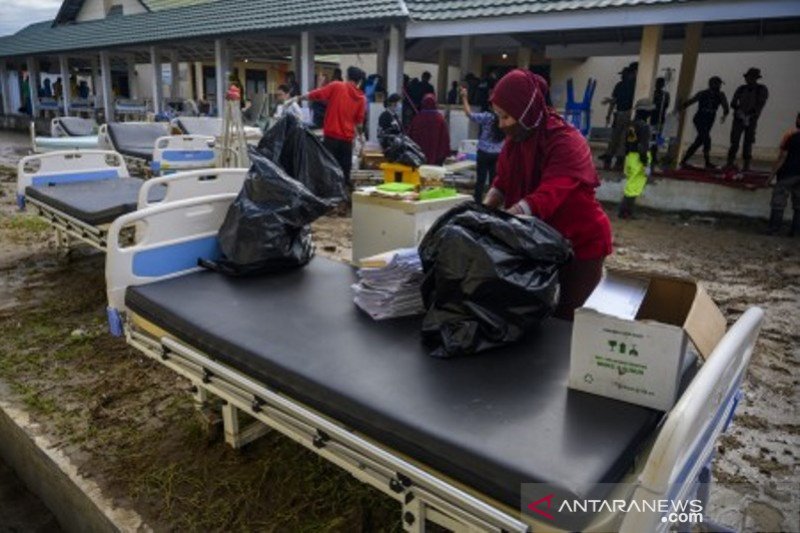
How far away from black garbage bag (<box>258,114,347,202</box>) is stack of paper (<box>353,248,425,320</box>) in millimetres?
1547

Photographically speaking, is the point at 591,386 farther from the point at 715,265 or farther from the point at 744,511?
the point at 715,265

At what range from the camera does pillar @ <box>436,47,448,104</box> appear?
13478 mm

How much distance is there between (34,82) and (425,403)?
26.2 meters

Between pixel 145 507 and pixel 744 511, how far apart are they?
2.39m

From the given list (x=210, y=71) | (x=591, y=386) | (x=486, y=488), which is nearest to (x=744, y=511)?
(x=591, y=386)

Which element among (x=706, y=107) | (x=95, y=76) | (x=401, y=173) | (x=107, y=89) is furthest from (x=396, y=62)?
(x=95, y=76)

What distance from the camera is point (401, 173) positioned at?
462 centimetres

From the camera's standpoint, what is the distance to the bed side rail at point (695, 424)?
128 cm

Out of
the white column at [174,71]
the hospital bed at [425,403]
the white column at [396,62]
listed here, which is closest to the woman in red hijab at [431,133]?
the white column at [396,62]

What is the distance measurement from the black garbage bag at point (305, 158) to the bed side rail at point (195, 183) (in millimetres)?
303

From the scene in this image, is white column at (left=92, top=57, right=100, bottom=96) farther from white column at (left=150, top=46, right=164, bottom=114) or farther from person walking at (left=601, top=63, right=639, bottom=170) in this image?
person walking at (left=601, top=63, right=639, bottom=170)

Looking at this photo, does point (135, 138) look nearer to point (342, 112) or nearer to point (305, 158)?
point (342, 112)

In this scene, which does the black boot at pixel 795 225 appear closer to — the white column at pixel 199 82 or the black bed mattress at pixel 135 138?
the black bed mattress at pixel 135 138

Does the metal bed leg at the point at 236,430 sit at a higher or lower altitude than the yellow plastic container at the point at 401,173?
lower
